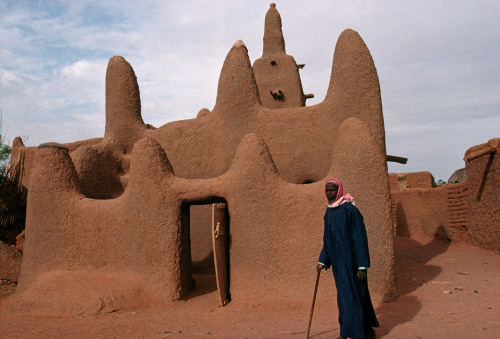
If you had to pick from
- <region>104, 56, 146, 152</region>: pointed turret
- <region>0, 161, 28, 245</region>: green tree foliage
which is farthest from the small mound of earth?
<region>104, 56, 146, 152</region>: pointed turret

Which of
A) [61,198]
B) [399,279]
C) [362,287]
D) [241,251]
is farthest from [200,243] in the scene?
[362,287]

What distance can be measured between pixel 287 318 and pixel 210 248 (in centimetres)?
287

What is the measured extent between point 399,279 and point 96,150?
6394mm

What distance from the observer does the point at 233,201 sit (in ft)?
21.2

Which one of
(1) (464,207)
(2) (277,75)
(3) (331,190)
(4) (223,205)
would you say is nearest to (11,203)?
(4) (223,205)

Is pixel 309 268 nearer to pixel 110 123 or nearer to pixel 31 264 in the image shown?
pixel 31 264

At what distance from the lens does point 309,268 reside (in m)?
5.93

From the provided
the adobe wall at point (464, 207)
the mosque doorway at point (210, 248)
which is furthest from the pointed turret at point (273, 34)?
the mosque doorway at point (210, 248)

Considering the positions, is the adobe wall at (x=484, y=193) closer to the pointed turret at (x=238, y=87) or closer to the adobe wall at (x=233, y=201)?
the adobe wall at (x=233, y=201)

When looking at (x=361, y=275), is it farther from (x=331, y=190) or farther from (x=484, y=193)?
(x=484, y=193)

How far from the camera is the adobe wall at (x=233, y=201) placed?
5988mm

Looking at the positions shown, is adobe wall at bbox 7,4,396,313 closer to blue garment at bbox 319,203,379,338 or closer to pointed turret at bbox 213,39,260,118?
pointed turret at bbox 213,39,260,118

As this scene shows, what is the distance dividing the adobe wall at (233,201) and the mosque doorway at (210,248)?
178mm

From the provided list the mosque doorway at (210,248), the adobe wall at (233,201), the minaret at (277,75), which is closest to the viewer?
the adobe wall at (233,201)
